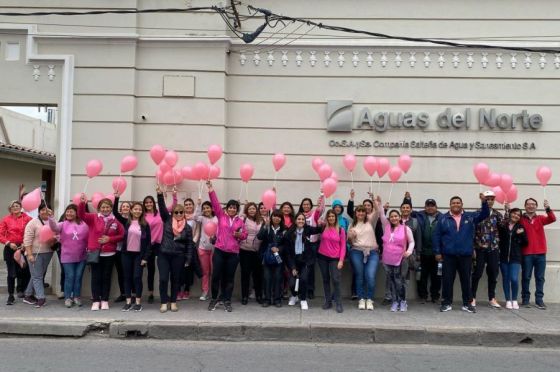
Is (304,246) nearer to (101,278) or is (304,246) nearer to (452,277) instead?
(452,277)

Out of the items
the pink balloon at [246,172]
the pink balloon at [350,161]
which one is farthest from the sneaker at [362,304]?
the pink balloon at [246,172]

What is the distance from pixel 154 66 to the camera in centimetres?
928

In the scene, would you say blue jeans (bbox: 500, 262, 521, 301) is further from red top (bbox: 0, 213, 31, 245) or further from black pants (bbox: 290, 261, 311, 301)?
red top (bbox: 0, 213, 31, 245)

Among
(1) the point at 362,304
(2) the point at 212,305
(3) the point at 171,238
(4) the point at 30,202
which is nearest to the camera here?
(4) the point at 30,202

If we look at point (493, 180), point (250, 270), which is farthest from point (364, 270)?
point (493, 180)

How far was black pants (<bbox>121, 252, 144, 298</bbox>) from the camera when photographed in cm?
794

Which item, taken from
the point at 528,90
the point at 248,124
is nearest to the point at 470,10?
the point at 528,90

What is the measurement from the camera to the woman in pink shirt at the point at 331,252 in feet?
26.6

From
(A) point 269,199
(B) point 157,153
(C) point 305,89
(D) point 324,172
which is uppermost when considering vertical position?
(C) point 305,89

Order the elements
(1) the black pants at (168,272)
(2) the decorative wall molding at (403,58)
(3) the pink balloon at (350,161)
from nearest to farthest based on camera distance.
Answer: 1. (1) the black pants at (168,272)
2. (3) the pink balloon at (350,161)
3. (2) the decorative wall molding at (403,58)

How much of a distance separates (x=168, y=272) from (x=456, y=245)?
458 cm

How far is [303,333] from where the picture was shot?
6941 millimetres

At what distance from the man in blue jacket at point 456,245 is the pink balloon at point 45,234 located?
6.27 meters

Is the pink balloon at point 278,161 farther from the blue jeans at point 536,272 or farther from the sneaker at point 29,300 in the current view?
the sneaker at point 29,300
